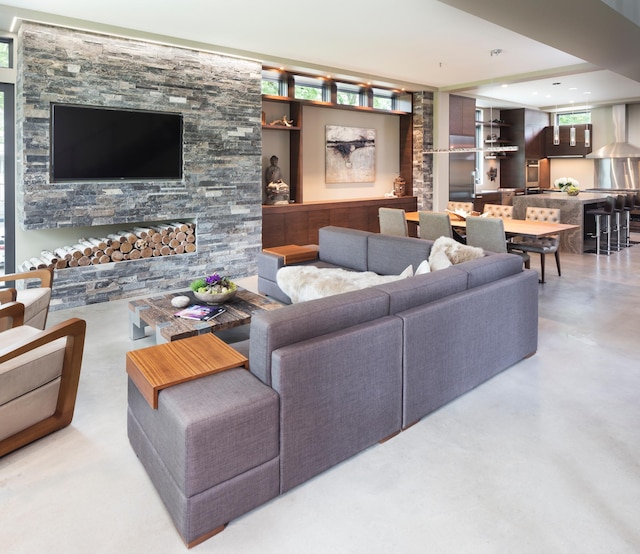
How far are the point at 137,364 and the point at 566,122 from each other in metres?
12.8

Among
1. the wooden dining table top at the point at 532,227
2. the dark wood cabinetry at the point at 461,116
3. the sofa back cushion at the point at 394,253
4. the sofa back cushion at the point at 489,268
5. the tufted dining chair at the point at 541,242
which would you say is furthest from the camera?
the dark wood cabinetry at the point at 461,116

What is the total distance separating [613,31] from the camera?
14.0ft

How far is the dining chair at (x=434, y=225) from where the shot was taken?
224 inches

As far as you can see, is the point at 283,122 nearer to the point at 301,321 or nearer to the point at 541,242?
the point at 541,242

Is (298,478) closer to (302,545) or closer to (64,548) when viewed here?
(302,545)

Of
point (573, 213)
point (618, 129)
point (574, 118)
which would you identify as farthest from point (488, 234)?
point (574, 118)

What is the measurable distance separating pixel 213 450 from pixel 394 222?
484 centimetres

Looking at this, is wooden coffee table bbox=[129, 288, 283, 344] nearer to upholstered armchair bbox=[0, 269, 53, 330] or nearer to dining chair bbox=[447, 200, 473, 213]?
upholstered armchair bbox=[0, 269, 53, 330]

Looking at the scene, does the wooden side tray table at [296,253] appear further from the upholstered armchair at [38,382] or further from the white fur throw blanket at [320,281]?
the upholstered armchair at [38,382]

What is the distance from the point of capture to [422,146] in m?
8.60

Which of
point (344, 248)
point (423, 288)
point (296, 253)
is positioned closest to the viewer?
point (423, 288)

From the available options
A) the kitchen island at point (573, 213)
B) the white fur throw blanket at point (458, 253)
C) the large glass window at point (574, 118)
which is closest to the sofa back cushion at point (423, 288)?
the white fur throw blanket at point (458, 253)

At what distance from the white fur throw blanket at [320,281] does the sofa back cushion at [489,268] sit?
0.43 metres

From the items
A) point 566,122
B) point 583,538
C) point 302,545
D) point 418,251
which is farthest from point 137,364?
point 566,122
